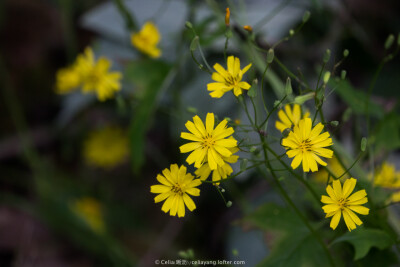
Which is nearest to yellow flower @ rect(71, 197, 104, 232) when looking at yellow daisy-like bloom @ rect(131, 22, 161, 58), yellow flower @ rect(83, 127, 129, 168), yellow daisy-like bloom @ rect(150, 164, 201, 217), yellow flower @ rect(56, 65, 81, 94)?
yellow flower @ rect(83, 127, 129, 168)

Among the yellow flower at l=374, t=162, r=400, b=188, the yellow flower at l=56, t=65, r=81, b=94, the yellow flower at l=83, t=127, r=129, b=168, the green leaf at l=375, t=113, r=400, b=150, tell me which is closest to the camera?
the yellow flower at l=374, t=162, r=400, b=188

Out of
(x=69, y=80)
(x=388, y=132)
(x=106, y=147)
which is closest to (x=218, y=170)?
(x=388, y=132)

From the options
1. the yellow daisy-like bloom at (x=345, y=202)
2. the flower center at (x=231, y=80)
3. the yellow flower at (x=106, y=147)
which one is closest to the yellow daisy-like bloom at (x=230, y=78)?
the flower center at (x=231, y=80)

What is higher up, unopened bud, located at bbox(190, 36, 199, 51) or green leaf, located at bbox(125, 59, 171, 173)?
green leaf, located at bbox(125, 59, 171, 173)

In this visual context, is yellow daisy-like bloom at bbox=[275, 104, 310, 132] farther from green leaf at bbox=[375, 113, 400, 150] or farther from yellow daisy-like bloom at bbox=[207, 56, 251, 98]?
green leaf at bbox=[375, 113, 400, 150]

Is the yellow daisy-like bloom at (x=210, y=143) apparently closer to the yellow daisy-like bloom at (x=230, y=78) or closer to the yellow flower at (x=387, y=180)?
the yellow daisy-like bloom at (x=230, y=78)

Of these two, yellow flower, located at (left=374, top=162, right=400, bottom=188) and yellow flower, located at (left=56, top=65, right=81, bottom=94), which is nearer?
yellow flower, located at (left=374, top=162, right=400, bottom=188)
